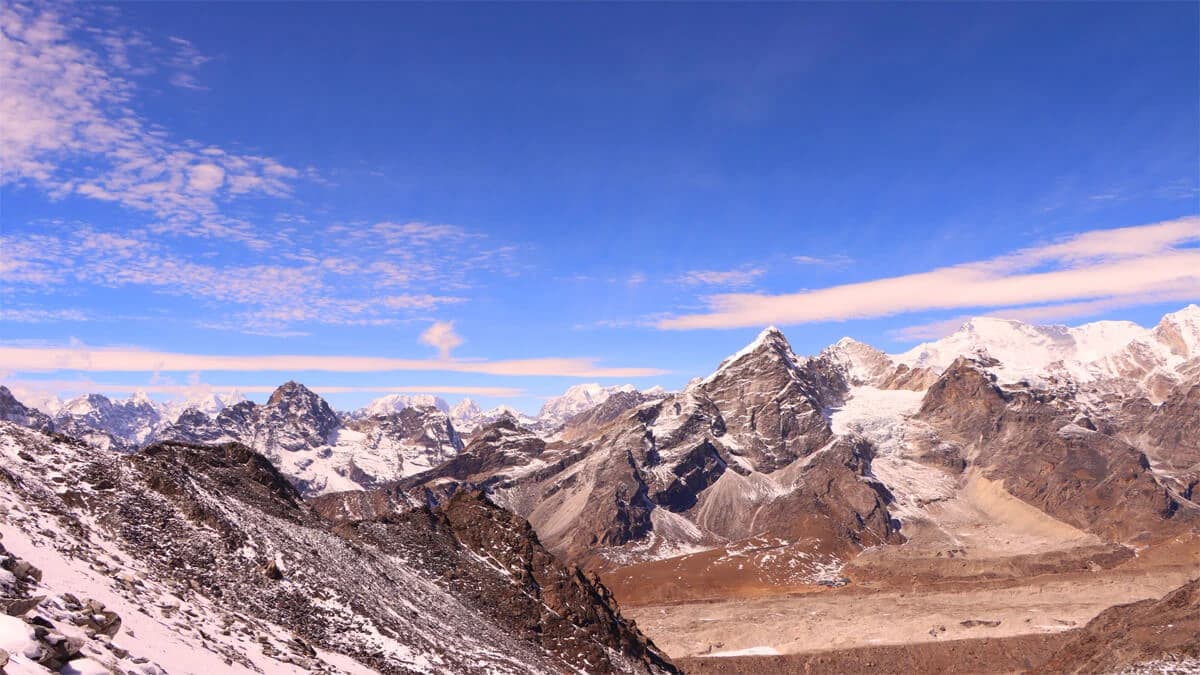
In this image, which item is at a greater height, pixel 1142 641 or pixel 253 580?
pixel 253 580

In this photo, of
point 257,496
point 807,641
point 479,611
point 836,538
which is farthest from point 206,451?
point 836,538

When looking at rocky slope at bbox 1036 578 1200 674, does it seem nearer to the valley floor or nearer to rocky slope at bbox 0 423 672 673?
the valley floor

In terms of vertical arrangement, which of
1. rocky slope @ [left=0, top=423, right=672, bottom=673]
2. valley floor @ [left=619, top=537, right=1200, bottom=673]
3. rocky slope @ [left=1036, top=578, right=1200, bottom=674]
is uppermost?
rocky slope @ [left=0, top=423, right=672, bottom=673]

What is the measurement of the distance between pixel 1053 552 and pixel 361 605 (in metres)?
179

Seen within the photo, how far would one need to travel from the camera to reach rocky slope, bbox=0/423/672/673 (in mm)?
23531

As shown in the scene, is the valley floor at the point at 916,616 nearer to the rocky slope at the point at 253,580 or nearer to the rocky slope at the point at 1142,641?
the rocky slope at the point at 1142,641

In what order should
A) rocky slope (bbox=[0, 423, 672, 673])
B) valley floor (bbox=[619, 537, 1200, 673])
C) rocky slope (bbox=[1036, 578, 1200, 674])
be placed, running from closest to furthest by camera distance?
1. rocky slope (bbox=[0, 423, 672, 673])
2. rocky slope (bbox=[1036, 578, 1200, 674])
3. valley floor (bbox=[619, 537, 1200, 673])

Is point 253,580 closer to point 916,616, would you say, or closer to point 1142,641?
point 1142,641

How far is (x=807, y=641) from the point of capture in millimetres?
103625

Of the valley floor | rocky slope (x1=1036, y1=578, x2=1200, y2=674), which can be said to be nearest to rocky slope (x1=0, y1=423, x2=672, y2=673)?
rocky slope (x1=1036, y1=578, x2=1200, y2=674)

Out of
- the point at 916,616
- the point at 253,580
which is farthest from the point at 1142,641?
the point at 253,580

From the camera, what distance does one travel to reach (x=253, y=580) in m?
37.0

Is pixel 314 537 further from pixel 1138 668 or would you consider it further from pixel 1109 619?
pixel 1109 619

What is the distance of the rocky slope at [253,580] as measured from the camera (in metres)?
23.5
